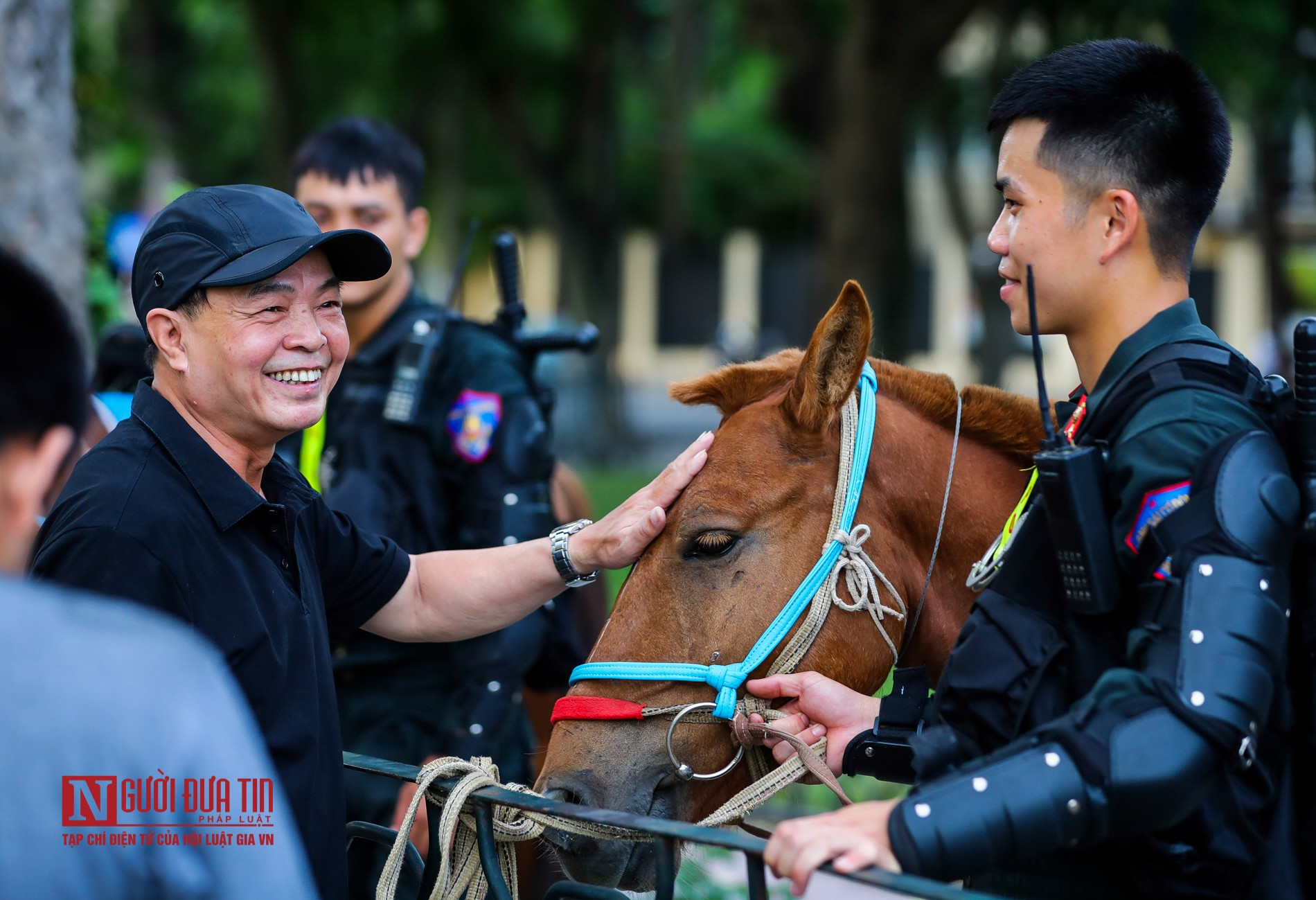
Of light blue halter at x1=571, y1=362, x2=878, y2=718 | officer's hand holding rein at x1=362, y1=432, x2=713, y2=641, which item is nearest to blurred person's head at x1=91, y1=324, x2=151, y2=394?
officer's hand holding rein at x1=362, y1=432, x2=713, y2=641

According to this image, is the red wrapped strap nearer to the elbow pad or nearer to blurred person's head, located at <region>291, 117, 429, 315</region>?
the elbow pad

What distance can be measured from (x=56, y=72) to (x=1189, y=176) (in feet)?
14.2

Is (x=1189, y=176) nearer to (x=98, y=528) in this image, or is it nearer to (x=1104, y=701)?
(x=1104, y=701)

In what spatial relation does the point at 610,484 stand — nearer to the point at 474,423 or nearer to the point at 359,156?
the point at 359,156

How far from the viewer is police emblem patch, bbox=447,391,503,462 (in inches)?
139

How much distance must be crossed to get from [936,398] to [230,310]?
4.63 feet

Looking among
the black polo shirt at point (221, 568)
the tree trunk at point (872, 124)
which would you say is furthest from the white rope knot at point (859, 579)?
the tree trunk at point (872, 124)

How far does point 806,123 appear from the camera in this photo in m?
16.3

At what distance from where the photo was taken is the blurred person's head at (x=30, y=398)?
1.35m

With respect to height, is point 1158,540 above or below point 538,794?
above

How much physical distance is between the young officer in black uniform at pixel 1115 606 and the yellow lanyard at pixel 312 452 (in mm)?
1811

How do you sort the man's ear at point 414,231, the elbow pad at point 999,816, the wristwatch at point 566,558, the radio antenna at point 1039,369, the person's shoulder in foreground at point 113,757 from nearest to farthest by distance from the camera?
the person's shoulder in foreground at point 113,757
the elbow pad at point 999,816
the radio antenna at point 1039,369
the wristwatch at point 566,558
the man's ear at point 414,231

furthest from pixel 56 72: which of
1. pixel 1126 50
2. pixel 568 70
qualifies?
pixel 568 70

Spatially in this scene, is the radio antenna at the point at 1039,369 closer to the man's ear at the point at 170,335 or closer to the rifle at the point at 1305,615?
the rifle at the point at 1305,615
